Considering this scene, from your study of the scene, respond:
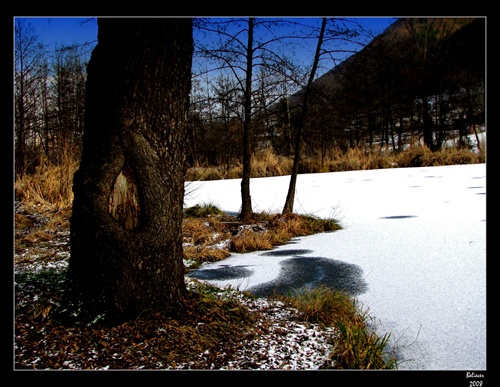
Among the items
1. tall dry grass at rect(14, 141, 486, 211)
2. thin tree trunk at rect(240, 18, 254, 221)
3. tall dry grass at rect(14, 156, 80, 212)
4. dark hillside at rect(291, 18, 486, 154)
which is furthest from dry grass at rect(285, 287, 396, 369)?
dark hillside at rect(291, 18, 486, 154)

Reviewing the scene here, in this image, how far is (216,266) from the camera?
9.50ft

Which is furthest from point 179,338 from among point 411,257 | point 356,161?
point 356,161

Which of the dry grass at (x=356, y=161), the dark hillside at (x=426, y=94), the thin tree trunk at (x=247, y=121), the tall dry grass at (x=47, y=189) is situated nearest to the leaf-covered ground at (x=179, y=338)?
the thin tree trunk at (x=247, y=121)

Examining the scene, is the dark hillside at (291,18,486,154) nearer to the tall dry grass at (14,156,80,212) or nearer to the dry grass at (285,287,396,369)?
the tall dry grass at (14,156,80,212)

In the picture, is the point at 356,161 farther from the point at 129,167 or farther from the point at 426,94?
the point at 129,167

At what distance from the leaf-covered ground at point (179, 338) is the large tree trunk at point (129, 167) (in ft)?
0.37

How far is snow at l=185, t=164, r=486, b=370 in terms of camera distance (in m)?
1.59

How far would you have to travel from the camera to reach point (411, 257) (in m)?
2.70

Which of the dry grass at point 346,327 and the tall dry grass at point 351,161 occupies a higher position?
the tall dry grass at point 351,161

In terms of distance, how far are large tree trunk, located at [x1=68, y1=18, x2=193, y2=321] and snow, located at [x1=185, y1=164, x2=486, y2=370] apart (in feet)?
2.50

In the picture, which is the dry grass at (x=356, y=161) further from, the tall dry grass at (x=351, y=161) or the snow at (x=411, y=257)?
the snow at (x=411, y=257)

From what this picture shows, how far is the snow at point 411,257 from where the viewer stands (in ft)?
5.21

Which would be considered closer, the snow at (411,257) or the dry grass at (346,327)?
the dry grass at (346,327)
